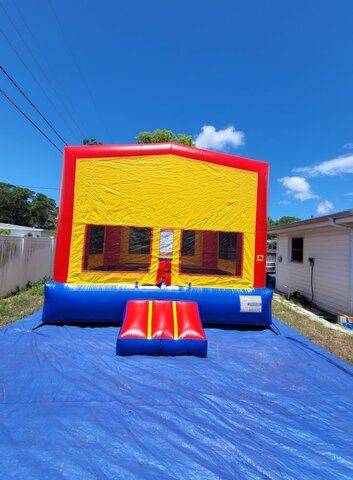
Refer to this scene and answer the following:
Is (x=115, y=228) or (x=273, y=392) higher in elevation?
(x=115, y=228)

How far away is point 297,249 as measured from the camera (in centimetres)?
988

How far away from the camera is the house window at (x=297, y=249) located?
9.57m

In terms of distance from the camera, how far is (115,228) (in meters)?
5.04

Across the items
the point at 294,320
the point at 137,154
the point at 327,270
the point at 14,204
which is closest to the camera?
the point at 137,154

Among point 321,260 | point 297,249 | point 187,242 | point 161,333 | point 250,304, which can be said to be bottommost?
point 161,333

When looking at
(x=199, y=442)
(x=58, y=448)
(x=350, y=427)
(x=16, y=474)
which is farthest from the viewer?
(x=350, y=427)

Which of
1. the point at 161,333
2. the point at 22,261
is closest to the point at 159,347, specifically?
the point at 161,333

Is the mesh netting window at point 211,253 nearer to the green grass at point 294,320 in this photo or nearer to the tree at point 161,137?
the green grass at point 294,320

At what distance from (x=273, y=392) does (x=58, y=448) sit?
2.17 meters

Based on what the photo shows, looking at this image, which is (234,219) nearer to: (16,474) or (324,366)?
(324,366)

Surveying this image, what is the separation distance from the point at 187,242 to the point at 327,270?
5.00 meters

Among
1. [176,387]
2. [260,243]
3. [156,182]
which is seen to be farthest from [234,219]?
[176,387]

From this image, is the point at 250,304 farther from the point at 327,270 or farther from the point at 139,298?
the point at 327,270

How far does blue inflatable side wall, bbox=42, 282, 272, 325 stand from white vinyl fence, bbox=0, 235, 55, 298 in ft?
12.0
